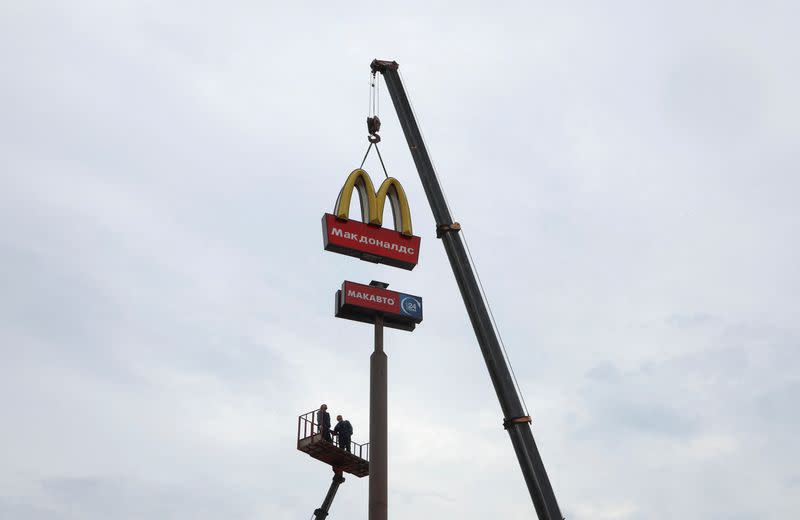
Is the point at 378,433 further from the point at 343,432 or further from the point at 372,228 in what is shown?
the point at 372,228

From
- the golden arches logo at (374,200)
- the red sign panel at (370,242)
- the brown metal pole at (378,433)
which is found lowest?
the brown metal pole at (378,433)

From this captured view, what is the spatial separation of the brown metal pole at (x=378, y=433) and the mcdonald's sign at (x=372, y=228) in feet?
8.45

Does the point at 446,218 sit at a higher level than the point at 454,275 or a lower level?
higher

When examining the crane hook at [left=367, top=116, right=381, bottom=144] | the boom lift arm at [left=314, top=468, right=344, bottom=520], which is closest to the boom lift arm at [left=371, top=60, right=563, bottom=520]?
the crane hook at [left=367, top=116, right=381, bottom=144]

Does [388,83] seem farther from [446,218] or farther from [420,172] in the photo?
[446,218]

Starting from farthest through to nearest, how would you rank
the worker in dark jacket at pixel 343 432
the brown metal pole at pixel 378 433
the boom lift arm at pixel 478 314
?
1. the worker in dark jacket at pixel 343 432
2. the brown metal pole at pixel 378 433
3. the boom lift arm at pixel 478 314

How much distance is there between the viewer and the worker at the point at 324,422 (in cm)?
4147

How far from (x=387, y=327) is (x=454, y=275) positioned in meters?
4.69

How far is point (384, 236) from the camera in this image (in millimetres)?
40594

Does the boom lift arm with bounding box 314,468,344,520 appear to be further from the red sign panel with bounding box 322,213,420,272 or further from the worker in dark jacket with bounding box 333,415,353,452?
the red sign panel with bounding box 322,213,420,272

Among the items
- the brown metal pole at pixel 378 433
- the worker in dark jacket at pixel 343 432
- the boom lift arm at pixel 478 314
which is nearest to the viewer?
the boom lift arm at pixel 478 314

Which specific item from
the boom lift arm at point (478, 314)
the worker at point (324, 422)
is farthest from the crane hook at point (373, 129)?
the worker at point (324, 422)

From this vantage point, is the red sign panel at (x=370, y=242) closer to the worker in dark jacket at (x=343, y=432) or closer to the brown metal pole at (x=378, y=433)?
the brown metal pole at (x=378, y=433)

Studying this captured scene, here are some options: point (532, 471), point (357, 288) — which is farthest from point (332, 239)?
point (532, 471)
